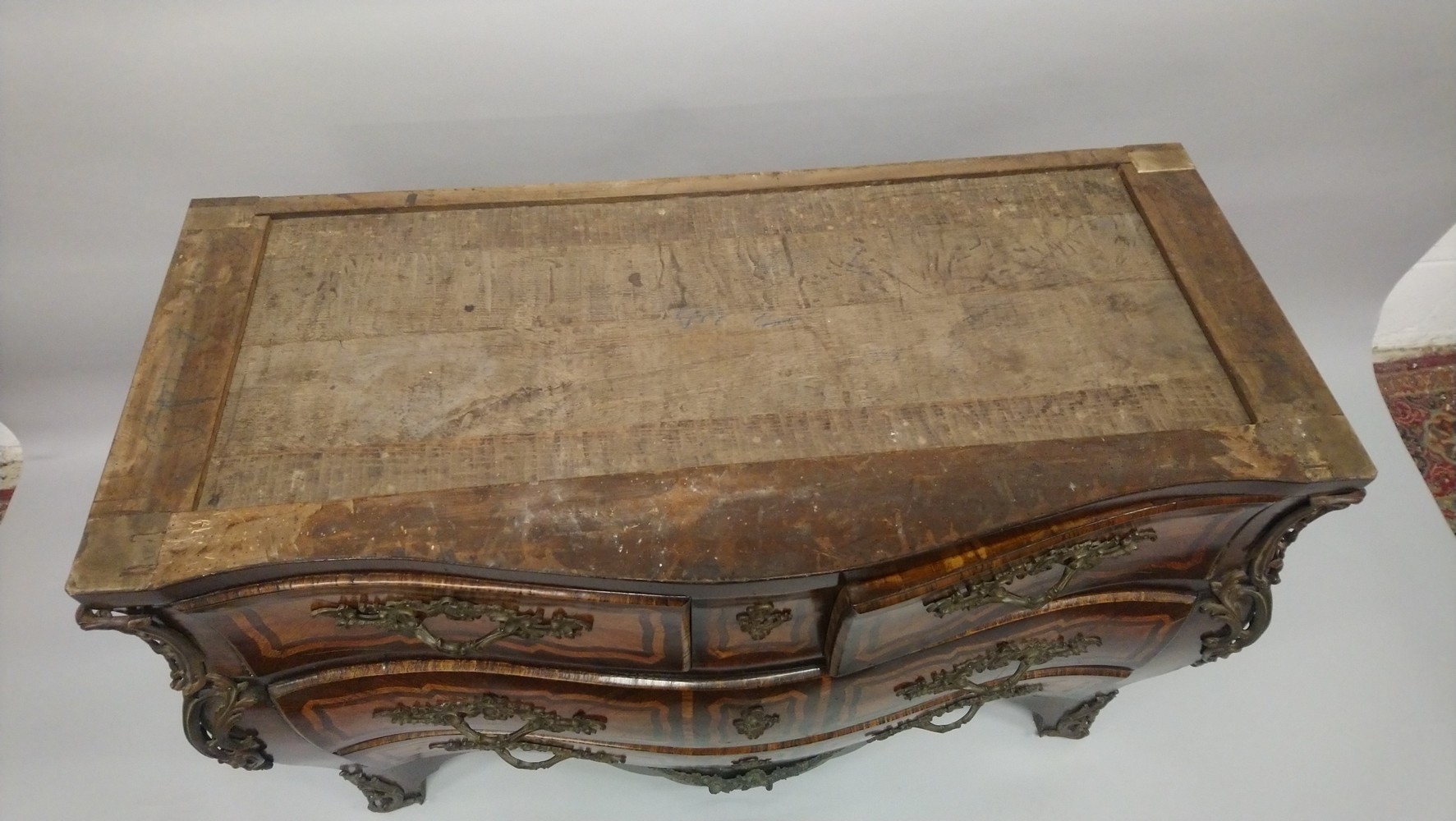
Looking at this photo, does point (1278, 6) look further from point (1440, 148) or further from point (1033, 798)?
point (1033, 798)

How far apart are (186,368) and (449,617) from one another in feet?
1.47

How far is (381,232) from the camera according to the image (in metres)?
1.39

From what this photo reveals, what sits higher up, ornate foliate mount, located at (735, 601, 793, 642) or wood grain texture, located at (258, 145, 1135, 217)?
wood grain texture, located at (258, 145, 1135, 217)

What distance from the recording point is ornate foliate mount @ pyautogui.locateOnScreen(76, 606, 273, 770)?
1.07 metres

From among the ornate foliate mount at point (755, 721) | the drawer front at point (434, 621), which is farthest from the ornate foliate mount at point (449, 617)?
the ornate foliate mount at point (755, 721)

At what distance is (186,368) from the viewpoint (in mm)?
1204

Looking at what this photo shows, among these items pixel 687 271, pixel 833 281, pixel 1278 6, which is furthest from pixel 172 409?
pixel 1278 6

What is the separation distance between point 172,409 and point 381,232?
0.37m

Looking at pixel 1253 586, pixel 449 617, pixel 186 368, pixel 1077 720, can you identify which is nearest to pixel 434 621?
pixel 449 617

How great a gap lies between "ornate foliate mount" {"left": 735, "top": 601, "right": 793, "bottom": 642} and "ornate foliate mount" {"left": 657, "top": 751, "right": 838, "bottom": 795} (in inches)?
19.6

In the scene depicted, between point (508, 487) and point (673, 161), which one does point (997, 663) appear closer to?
point (508, 487)

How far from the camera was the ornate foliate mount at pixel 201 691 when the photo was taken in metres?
1.07

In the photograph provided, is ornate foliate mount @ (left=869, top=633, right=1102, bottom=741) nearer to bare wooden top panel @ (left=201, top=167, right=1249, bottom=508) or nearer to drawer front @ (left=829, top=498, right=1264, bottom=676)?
drawer front @ (left=829, top=498, right=1264, bottom=676)

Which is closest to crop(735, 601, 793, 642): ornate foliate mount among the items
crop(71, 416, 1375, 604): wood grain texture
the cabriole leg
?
crop(71, 416, 1375, 604): wood grain texture
